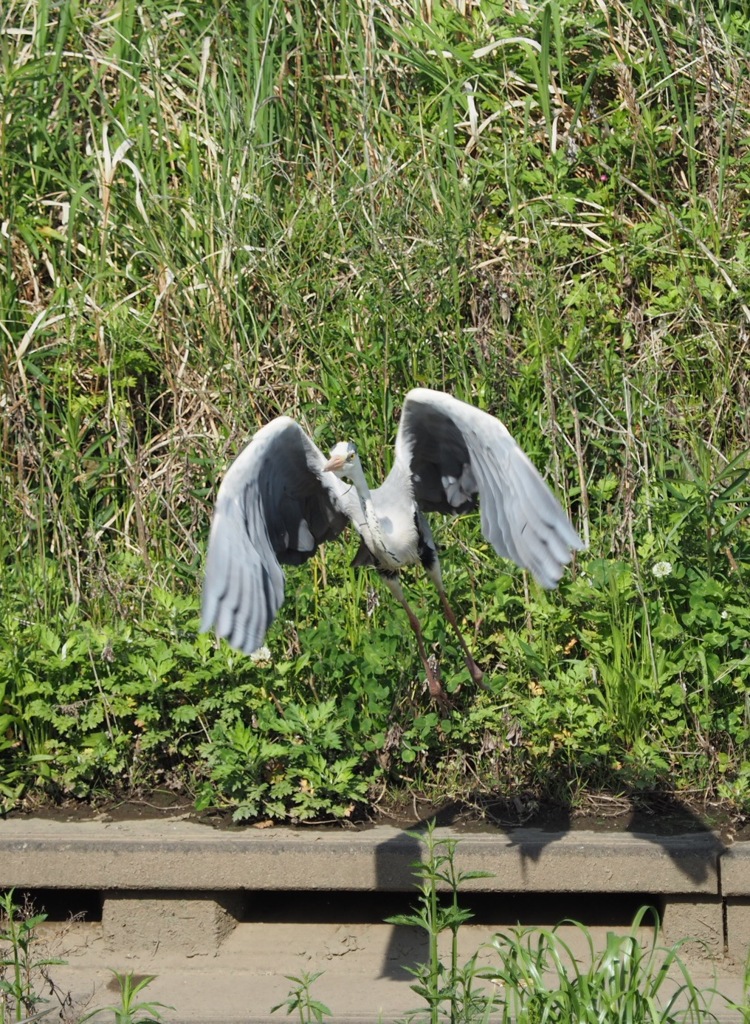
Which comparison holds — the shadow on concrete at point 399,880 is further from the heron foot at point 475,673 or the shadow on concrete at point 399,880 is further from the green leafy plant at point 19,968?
the green leafy plant at point 19,968

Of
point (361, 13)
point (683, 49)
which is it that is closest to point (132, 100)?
point (361, 13)

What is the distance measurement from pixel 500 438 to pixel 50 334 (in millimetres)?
2993

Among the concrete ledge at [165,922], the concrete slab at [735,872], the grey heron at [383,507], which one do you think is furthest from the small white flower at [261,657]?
the concrete slab at [735,872]

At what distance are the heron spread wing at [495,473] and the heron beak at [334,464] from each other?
0.77ft

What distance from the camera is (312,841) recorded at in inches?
158

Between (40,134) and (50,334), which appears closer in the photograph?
(50,334)

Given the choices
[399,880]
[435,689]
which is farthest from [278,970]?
[435,689]

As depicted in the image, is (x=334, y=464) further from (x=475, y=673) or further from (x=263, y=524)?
(x=475, y=673)

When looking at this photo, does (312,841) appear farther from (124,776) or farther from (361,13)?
(361,13)

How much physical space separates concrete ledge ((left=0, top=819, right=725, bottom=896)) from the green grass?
197 mm

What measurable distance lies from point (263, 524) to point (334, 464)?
10.5 inches

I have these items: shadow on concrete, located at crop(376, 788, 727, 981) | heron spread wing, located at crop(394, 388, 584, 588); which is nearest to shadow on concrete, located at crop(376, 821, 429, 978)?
shadow on concrete, located at crop(376, 788, 727, 981)

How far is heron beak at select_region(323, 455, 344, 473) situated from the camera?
3.79 m

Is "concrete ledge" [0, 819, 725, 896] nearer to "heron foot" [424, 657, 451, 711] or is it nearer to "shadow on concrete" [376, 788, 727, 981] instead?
"shadow on concrete" [376, 788, 727, 981]
